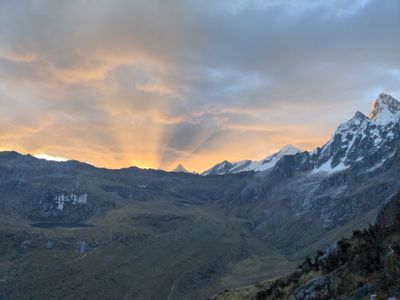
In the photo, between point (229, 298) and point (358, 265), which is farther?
point (229, 298)

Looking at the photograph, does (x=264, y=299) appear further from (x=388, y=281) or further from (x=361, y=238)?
(x=388, y=281)

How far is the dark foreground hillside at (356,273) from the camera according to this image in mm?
26109

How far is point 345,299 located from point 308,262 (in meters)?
17.7

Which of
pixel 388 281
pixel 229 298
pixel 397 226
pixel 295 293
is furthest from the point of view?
pixel 229 298

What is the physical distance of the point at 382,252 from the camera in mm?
30422

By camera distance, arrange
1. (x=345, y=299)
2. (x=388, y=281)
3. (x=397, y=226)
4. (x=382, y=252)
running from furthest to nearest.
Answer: (x=397, y=226) < (x=382, y=252) < (x=345, y=299) < (x=388, y=281)

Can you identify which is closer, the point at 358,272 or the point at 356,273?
the point at 358,272

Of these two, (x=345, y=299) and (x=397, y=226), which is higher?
(x=397, y=226)

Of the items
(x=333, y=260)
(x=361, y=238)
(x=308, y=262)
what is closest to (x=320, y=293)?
(x=333, y=260)

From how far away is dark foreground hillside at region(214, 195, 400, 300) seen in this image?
26109mm

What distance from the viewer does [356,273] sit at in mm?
29984

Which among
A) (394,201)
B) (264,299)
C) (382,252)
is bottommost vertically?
(264,299)

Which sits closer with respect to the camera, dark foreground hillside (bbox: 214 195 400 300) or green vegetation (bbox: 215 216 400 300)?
dark foreground hillside (bbox: 214 195 400 300)

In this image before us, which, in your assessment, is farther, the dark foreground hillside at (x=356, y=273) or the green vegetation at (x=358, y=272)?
the green vegetation at (x=358, y=272)
